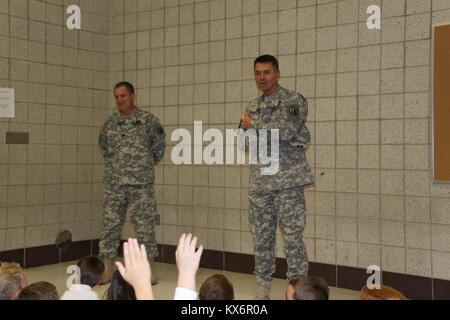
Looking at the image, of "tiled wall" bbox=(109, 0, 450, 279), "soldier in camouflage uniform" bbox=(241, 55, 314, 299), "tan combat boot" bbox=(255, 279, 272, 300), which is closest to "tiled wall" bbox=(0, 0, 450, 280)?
"tiled wall" bbox=(109, 0, 450, 279)

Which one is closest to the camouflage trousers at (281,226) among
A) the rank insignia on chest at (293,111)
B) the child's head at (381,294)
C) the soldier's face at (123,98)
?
the rank insignia on chest at (293,111)

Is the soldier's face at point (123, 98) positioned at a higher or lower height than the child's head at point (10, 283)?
higher

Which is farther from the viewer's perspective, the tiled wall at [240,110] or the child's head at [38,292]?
the tiled wall at [240,110]

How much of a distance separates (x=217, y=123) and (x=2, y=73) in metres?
2.00

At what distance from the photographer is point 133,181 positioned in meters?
4.30

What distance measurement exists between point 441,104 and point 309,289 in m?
2.42

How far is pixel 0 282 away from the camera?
6.70 ft

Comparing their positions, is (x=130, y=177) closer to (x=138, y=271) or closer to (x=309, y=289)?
(x=309, y=289)

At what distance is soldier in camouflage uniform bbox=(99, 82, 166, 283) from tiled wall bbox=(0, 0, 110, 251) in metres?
0.98

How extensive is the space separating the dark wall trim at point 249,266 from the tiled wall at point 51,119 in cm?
10

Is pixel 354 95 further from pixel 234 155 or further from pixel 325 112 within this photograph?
pixel 234 155

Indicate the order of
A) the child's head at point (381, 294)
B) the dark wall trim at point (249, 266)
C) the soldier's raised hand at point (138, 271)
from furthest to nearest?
the dark wall trim at point (249, 266)
the child's head at point (381, 294)
the soldier's raised hand at point (138, 271)

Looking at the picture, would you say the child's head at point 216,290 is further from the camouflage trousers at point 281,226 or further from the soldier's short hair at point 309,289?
the camouflage trousers at point 281,226

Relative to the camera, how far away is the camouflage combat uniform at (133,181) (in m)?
4.33
